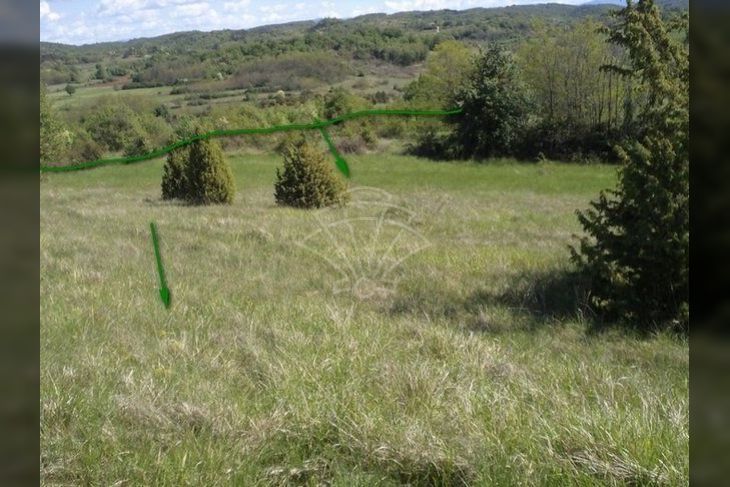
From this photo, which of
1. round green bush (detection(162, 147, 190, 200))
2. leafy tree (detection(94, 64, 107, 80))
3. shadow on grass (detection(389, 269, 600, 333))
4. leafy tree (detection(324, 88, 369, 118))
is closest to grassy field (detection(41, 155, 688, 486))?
shadow on grass (detection(389, 269, 600, 333))

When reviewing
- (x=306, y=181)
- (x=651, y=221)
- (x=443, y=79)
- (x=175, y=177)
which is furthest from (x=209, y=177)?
(x=651, y=221)

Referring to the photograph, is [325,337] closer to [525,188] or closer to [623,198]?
[623,198]

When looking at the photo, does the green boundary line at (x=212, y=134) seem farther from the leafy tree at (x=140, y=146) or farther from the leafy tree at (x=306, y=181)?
the leafy tree at (x=306, y=181)

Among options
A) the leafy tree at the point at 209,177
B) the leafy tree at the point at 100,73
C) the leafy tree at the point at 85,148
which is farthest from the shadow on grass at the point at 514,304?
the leafy tree at the point at 100,73

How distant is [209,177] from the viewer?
24.7ft

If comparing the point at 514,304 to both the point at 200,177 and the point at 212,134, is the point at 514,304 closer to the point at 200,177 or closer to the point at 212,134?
the point at 200,177

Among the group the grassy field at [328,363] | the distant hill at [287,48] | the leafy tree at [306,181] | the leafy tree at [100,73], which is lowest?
the grassy field at [328,363]

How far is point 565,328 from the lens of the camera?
17.1 feet

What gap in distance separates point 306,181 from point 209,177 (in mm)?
1399

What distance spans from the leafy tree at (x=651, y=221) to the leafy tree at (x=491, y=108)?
1.77 metres

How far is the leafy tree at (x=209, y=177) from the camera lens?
22.9 feet

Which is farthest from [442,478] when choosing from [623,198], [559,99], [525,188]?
[559,99]

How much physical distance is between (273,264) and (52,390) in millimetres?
4135

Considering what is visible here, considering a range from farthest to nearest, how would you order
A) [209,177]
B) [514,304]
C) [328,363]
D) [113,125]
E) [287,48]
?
[287,48] < [113,125] < [209,177] < [514,304] < [328,363]
